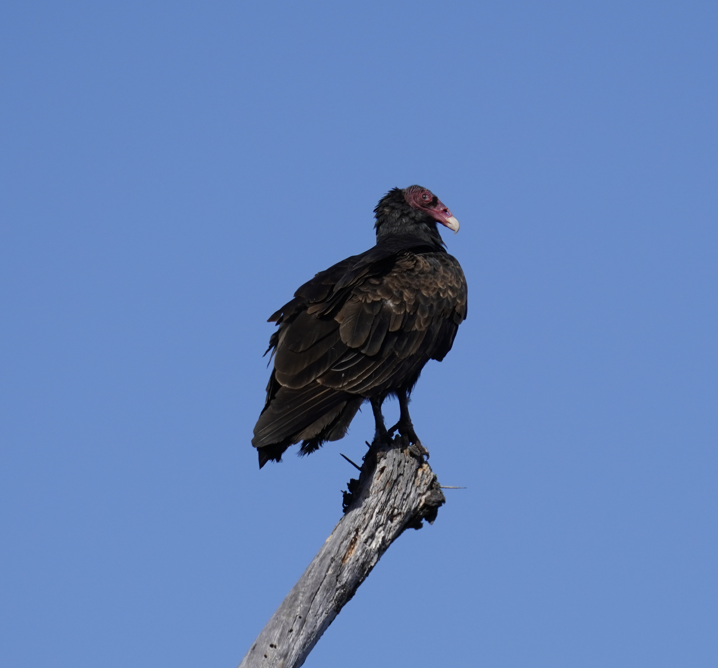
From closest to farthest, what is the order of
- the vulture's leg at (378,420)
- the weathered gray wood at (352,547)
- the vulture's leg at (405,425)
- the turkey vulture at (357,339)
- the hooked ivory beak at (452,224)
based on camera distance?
the weathered gray wood at (352,547) < the turkey vulture at (357,339) < the vulture's leg at (378,420) < the vulture's leg at (405,425) < the hooked ivory beak at (452,224)

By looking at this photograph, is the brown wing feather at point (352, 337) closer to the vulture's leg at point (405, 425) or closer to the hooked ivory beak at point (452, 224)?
the vulture's leg at point (405, 425)

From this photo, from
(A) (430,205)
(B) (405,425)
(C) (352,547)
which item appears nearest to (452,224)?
(A) (430,205)

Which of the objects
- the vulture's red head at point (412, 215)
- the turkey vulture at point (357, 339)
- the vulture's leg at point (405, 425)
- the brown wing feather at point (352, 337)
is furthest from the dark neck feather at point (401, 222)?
the vulture's leg at point (405, 425)

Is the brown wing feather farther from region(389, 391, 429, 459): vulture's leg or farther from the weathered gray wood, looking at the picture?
the weathered gray wood

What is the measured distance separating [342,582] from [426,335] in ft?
5.82

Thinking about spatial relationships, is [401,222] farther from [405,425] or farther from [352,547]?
[352,547]

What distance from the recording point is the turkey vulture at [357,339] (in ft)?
15.4

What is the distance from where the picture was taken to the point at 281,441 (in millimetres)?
4566

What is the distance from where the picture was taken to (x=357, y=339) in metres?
5.03

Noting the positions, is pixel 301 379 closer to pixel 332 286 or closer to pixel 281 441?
pixel 281 441

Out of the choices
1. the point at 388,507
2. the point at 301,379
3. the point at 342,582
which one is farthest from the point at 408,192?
the point at 342,582

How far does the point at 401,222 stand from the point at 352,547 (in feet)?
10.2

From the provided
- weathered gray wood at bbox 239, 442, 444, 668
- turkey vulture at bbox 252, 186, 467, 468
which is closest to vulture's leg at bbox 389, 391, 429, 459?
turkey vulture at bbox 252, 186, 467, 468

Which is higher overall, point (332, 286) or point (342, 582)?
point (332, 286)
